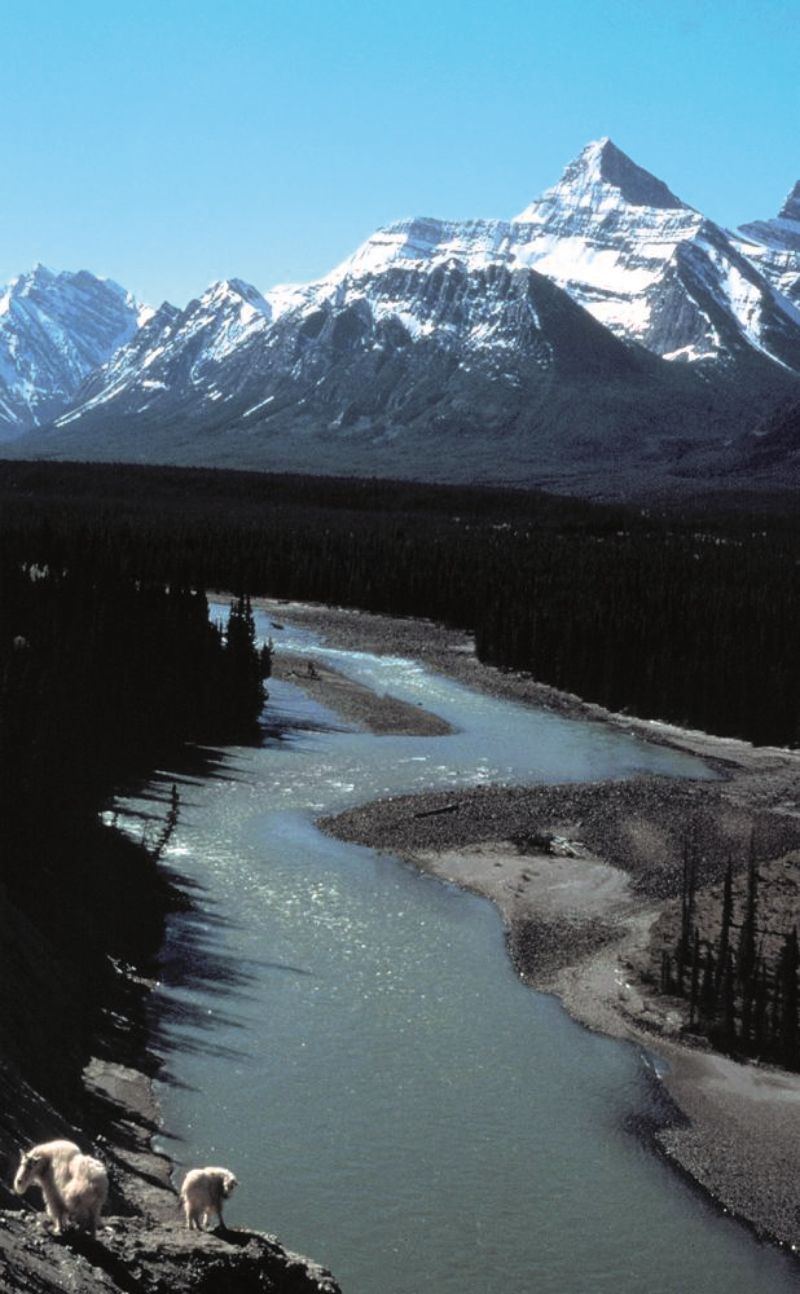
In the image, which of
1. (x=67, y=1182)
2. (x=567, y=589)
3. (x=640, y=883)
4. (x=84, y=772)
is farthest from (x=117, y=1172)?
(x=567, y=589)

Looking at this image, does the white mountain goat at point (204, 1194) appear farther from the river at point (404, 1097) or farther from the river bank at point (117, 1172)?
the river at point (404, 1097)

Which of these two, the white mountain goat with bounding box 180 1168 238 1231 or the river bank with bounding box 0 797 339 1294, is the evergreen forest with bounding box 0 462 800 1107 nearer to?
the river bank with bounding box 0 797 339 1294

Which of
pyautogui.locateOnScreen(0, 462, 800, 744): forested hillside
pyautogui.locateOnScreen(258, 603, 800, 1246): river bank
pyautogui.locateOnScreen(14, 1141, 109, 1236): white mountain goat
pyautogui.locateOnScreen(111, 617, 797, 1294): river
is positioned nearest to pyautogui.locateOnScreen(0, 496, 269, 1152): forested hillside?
pyautogui.locateOnScreen(111, 617, 797, 1294): river

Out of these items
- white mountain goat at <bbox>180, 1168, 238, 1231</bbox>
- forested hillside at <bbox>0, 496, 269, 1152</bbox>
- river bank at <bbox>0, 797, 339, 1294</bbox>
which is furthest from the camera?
forested hillside at <bbox>0, 496, 269, 1152</bbox>

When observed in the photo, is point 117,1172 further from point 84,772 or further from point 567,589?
point 567,589

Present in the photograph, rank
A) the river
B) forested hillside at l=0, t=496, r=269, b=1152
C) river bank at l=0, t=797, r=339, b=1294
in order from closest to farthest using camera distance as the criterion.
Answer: river bank at l=0, t=797, r=339, b=1294
the river
forested hillside at l=0, t=496, r=269, b=1152
